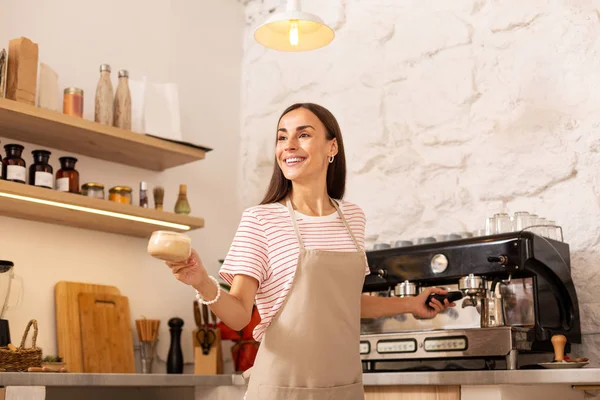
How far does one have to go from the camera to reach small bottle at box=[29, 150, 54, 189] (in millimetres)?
2957

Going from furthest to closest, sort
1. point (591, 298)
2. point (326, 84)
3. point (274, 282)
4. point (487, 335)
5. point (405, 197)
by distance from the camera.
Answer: point (326, 84) → point (405, 197) → point (591, 298) → point (487, 335) → point (274, 282)

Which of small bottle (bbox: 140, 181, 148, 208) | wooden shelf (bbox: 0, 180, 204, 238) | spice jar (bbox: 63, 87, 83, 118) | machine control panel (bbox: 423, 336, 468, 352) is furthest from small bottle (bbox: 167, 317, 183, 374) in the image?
machine control panel (bbox: 423, 336, 468, 352)

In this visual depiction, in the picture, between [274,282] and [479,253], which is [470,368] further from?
[274,282]

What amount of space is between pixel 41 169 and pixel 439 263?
5.14ft

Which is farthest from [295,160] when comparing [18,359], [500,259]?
[18,359]

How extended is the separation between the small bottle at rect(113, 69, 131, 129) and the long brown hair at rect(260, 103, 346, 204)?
4.62 feet

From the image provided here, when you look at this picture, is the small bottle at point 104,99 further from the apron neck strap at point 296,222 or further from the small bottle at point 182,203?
the apron neck strap at point 296,222

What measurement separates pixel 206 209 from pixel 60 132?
965 millimetres

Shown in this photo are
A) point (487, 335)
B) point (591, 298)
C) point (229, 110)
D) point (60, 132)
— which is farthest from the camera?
point (229, 110)

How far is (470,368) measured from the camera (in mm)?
2408

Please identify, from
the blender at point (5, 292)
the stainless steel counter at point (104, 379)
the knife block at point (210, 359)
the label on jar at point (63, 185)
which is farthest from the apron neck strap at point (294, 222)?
the knife block at point (210, 359)

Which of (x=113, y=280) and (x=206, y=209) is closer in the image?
(x=113, y=280)

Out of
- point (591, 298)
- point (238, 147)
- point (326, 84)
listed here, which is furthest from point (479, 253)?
point (238, 147)

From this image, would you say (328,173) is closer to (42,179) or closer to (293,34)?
(293,34)
